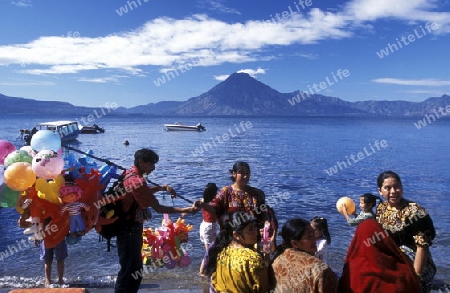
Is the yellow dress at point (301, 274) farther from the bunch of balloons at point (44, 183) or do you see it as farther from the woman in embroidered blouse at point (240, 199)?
the bunch of balloons at point (44, 183)

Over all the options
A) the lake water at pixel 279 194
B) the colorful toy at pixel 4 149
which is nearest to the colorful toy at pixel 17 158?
the colorful toy at pixel 4 149

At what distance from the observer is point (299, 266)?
3.10 meters

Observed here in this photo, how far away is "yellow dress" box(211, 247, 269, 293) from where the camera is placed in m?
3.40

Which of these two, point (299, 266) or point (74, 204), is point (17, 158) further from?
point (299, 266)

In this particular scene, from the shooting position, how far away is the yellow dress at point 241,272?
3.40 metres

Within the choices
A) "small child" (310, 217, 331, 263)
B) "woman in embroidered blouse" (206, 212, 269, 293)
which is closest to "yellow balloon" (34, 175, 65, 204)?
"woman in embroidered blouse" (206, 212, 269, 293)

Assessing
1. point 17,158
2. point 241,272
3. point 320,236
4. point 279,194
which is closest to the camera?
point 241,272

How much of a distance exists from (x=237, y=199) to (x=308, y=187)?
15.7 metres

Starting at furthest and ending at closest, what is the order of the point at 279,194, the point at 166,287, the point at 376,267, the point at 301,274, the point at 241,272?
the point at 279,194, the point at 166,287, the point at 241,272, the point at 301,274, the point at 376,267

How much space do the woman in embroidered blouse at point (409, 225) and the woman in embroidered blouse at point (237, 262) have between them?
1228mm

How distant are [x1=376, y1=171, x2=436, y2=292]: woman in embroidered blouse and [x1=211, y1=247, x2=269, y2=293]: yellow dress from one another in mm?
1235

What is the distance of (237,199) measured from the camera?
4.82m

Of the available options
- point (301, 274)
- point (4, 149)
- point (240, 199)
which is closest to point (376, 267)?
point (301, 274)

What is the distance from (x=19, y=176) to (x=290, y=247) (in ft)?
10.7
